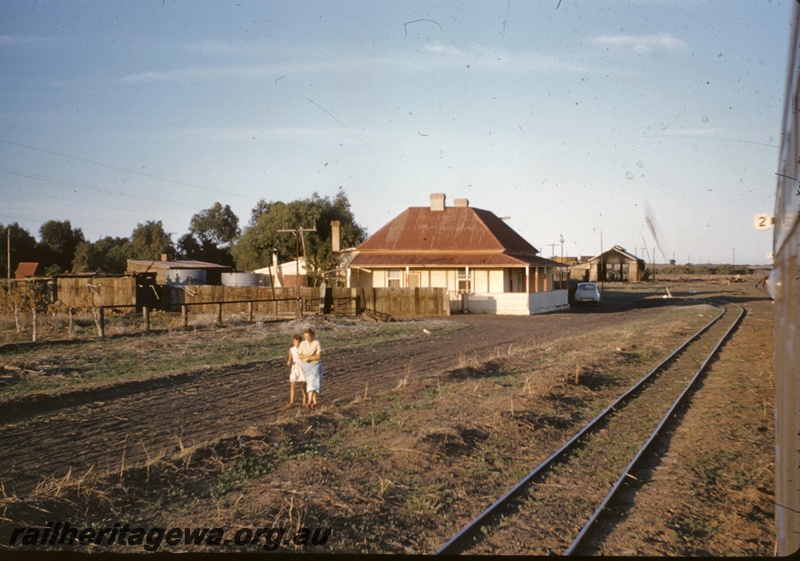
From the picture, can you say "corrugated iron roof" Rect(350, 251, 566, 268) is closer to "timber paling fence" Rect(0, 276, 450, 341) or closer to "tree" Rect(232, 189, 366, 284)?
"timber paling fence" Rect(0, 276, 450, 341)

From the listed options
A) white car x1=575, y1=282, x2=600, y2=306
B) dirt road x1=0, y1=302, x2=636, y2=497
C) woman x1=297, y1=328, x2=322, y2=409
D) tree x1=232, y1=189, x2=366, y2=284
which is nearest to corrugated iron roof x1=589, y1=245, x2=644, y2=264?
tree x1=232, y1=189, x2=366, y2=284

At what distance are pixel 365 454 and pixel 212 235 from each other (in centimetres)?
9165

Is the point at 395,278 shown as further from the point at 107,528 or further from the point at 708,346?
the point at 107,528

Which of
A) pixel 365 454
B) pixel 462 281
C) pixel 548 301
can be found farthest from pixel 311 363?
pixel 548 301

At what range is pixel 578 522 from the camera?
655cm

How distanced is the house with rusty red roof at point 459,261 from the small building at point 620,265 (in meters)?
46.4

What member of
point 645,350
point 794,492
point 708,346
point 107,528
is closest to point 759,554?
point 794,492

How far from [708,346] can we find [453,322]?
1220 cm

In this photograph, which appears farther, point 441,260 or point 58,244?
point 58,244

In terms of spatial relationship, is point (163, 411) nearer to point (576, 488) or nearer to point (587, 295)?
point (576, 488)

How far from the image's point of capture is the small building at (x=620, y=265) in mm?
89012

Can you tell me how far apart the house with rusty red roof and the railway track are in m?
24.4

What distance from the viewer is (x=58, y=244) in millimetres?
74312

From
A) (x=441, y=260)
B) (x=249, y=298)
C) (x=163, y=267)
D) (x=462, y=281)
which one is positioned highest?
(x=441, y=260)
